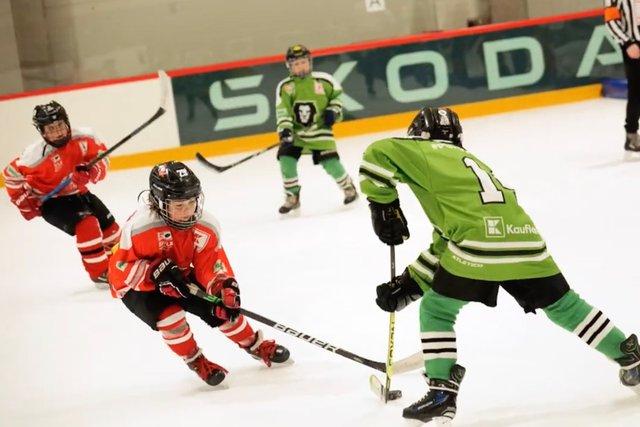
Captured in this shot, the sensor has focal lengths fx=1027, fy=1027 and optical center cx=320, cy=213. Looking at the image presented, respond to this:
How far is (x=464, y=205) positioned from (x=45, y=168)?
2.78 meters

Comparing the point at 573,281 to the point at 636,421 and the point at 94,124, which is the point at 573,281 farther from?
the point at 94,124

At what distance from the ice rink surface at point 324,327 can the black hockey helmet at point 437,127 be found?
730mm

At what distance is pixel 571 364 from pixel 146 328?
175cm

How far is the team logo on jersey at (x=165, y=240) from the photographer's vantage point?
312 cm

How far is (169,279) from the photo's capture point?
302cm

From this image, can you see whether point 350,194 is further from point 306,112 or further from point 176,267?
point 176,267

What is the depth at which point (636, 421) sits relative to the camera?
8.24ft

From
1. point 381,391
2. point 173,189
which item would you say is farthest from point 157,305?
point 381,391

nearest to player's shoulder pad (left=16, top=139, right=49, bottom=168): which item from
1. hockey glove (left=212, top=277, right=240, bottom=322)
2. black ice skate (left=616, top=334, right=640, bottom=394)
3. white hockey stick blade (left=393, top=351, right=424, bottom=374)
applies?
hockey glove (left=212, top=277, right=240, bottom=322)

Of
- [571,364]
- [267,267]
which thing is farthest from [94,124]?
[571,364]

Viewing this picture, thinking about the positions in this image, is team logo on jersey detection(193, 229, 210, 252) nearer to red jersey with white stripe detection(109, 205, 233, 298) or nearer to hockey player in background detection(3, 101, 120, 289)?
red jersey with white stripe detection(109, 205, 233, 298)

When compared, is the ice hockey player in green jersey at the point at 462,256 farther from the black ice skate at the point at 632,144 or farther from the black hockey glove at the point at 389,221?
the black ice skate at the point at 632,144

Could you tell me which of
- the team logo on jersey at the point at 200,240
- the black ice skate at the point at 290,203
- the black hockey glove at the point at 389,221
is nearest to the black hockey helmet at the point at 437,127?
the black hockey glove at the point at 389,221

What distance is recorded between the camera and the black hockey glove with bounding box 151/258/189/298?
119 inches
